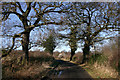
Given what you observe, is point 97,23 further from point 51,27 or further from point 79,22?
point 51,27

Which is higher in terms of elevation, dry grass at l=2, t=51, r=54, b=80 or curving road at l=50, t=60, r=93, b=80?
dry grass at l=2, t=51, r=54, b=80

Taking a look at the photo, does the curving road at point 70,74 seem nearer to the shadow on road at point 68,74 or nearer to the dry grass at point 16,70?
the shadow on road at point 68,74

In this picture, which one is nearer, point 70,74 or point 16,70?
point 16,70

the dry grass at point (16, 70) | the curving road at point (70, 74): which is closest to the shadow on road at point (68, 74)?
the curving road at point (70, 74)

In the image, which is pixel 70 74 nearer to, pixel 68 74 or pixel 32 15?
pixel 68 74

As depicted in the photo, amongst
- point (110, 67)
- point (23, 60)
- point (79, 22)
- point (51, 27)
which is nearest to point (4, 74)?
point (23, 60)

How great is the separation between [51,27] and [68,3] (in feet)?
10.4

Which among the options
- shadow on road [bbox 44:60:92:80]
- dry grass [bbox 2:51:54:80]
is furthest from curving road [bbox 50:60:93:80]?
dry grass [bbox 2:51:54:80]

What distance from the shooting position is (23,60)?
11.6 meters

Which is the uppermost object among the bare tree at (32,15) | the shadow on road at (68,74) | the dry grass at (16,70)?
the bare tree at (32,15)

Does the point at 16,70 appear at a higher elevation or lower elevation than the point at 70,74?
higher

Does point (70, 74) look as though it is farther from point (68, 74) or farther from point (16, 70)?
point (16, 70)

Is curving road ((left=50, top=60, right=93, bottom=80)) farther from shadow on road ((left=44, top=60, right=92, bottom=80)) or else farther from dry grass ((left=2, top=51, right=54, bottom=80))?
dry grass ((left=2, top=51, right=54, bottom=80))

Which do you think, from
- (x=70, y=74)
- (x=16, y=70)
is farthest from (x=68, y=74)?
(x=16, y=70)
